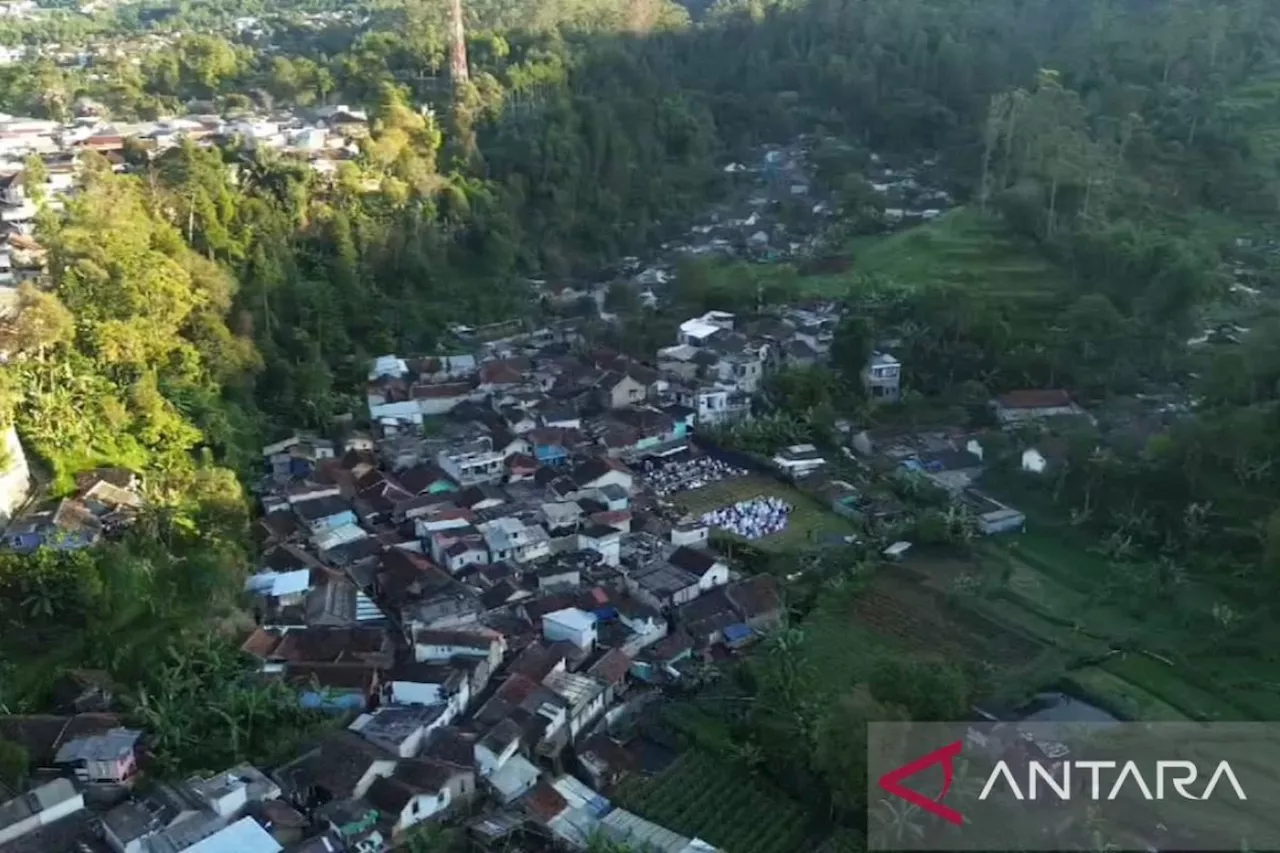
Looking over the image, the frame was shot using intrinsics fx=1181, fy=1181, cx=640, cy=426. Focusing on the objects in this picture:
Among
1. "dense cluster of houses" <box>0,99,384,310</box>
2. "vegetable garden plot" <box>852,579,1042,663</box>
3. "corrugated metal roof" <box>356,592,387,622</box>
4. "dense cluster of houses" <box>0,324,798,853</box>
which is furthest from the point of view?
"dense cluster of houses" <box>0,99,384,310</box>

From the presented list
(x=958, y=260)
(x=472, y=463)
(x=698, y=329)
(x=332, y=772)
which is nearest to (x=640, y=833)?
(x=332, y=772)

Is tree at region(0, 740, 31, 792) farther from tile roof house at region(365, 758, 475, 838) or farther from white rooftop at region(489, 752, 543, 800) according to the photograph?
white rooftop at region(489, 752, 543, 800)

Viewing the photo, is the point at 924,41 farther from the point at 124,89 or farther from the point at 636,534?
the point at 636,534

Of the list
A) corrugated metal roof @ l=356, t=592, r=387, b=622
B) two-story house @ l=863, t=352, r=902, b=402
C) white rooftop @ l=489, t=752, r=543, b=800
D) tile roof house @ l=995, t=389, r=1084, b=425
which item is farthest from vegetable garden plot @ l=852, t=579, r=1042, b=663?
two-story house @ l=863, t=352, r=902, b=402

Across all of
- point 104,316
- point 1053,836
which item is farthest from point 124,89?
point 1053,836

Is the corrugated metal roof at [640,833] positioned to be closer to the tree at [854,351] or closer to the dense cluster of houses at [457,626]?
the dense cluster of houses at [457,626]

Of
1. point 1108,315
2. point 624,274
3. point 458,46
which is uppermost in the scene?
point 458,46
